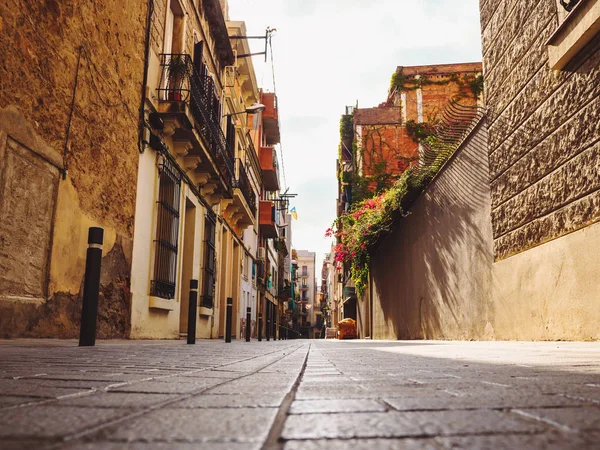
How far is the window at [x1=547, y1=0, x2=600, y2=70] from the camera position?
580 centimetres

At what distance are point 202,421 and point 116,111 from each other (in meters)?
8.21

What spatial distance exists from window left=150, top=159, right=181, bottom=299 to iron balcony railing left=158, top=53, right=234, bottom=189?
4.41 feet

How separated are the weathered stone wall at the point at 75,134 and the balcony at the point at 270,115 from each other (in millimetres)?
19813

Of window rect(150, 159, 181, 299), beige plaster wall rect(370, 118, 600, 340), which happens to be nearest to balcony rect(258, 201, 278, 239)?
beige plaster wall rect(370, 118, 600, 340)

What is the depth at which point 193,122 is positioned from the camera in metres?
11.2

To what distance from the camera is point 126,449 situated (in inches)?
32.0

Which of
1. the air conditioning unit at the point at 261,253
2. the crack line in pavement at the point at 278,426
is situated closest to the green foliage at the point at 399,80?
the air conditioning unit at the point at 261,253

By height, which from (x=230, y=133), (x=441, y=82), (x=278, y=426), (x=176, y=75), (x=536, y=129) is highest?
(x=441, y=82)

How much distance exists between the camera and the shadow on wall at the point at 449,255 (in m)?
9.18

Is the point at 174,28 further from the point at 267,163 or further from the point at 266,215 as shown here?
the point at 266,215

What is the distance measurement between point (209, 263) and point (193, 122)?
15.9 feet

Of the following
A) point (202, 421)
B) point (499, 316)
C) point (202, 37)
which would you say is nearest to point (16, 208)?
point (202, 421)

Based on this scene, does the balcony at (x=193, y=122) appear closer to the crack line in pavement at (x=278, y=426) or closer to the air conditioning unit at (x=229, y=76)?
the air conditioning unit at (x=229, y=76)

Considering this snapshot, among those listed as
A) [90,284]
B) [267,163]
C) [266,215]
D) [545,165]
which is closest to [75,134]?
[90,284]
